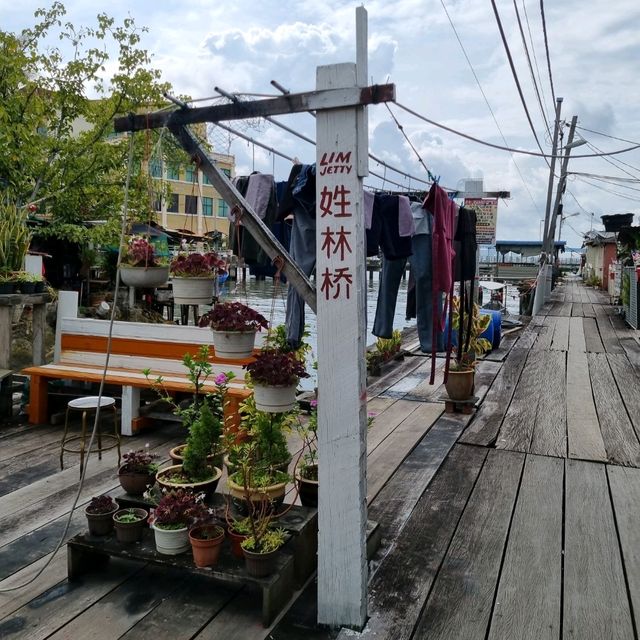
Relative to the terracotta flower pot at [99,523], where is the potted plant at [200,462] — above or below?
above

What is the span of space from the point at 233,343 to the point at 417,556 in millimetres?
1500

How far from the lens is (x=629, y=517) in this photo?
371cm

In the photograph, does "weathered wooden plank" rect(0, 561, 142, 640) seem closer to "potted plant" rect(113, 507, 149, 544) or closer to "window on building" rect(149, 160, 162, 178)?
"potted plant" rect(113, 507, 149, 544)

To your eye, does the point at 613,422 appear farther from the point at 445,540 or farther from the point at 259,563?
the point at 259,563

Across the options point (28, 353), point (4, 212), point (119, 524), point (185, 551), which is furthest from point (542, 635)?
point (4, 212)

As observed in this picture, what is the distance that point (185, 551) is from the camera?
2.92 m

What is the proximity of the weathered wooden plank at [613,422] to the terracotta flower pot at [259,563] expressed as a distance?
125 inches

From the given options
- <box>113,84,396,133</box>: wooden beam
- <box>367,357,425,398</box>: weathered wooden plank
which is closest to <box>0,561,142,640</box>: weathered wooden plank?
<box>113,84,396,133</box>: wooden beam

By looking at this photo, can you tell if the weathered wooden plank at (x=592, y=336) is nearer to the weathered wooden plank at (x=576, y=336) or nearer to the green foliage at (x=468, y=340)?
the weathered wooden plank at (x=576, y=336)

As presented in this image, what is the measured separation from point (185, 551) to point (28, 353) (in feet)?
13.5

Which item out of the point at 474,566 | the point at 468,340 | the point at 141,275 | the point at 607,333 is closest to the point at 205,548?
the point at 474,566

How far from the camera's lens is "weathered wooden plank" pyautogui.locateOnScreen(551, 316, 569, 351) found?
10.4m

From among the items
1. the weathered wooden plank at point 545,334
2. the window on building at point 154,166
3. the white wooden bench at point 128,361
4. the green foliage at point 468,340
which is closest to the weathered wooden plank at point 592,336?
the weathered wooden plank at point 545,334

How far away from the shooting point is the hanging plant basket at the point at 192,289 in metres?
3.40
